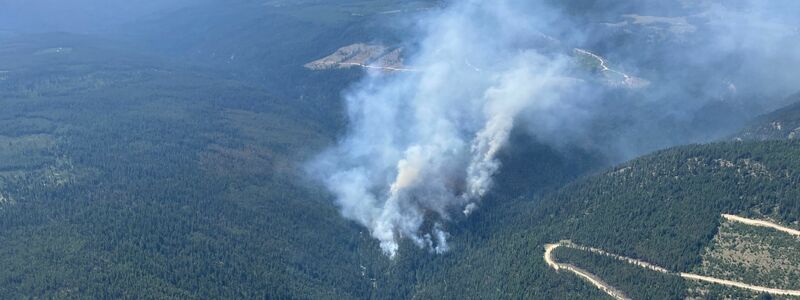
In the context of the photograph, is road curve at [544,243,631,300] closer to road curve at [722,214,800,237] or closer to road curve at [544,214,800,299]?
road curve at [544,214,800,299]

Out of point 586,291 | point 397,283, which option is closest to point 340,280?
point 397,283

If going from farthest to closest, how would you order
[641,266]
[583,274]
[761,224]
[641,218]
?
[641,218] → [583,274] → [641,266] → [761,224]

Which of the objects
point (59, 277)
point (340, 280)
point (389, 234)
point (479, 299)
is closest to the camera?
point (59, 277)

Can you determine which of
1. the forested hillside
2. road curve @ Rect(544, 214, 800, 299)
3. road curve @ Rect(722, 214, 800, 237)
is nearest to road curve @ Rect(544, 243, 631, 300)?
road curve @ Rect(544, 214, 800, 299)

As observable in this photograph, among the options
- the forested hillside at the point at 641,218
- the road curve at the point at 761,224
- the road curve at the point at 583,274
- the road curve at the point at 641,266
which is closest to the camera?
the road curve at the point at 641,266

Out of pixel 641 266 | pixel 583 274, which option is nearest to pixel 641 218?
pixel 641 266

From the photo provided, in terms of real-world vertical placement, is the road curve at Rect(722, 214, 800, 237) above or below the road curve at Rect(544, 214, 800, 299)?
above

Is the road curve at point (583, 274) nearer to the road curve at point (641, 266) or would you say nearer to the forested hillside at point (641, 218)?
the road curve at point (641, 266)

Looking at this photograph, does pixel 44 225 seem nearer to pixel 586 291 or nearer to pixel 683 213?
pixel 586 291

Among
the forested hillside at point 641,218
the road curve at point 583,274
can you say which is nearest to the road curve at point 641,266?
the road curve at point 583,274

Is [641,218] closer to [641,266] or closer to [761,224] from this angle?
[641,266]

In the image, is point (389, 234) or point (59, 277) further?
point (389, 234)
